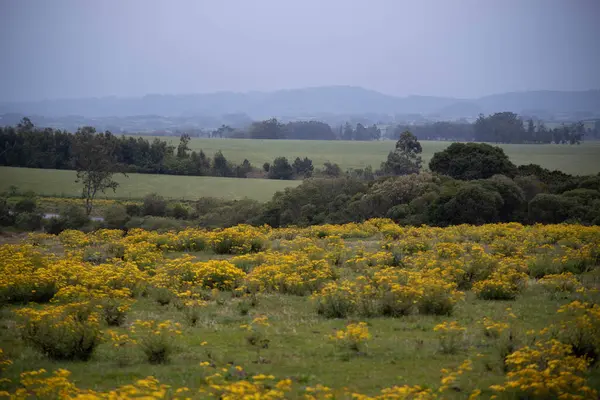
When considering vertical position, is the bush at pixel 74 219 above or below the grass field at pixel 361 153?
below

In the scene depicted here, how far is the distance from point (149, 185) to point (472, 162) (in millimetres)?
43611

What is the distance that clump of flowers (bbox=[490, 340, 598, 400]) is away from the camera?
265 inches

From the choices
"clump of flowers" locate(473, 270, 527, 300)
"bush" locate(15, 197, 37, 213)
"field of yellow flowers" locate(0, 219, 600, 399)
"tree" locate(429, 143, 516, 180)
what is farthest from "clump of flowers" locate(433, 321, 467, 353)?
"bush" locate(15, 197, 37, 213)

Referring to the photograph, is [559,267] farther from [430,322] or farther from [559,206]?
[559,206]

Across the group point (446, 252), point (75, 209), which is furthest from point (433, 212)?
point (75, 209)

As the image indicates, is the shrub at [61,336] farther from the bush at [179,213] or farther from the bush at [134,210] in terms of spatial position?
the bush at [179,213]

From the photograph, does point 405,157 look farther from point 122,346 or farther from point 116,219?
point 122,346

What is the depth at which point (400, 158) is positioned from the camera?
76.4 metres

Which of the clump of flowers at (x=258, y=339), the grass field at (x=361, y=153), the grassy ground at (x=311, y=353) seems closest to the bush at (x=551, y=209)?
the grassy ground at (x=311, y=353)

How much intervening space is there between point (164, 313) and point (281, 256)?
206 inches

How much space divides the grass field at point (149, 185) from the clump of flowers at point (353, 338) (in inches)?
2253

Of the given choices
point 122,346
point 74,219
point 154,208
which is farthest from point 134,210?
point 122,346

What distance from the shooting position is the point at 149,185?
253ft

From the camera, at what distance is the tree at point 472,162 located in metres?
52.2
